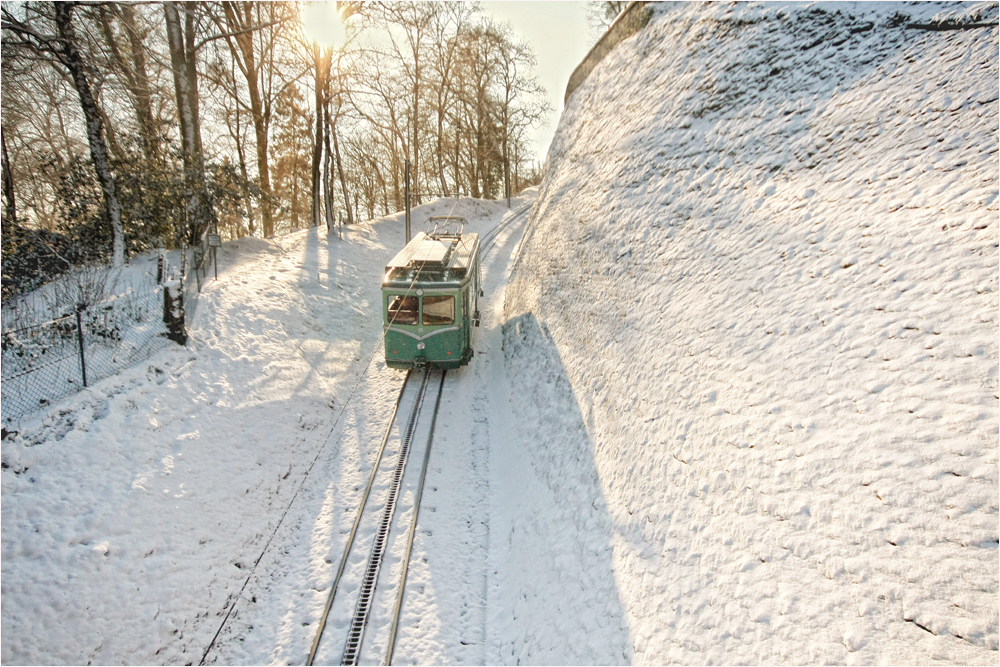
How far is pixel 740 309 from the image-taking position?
7012 millimetres

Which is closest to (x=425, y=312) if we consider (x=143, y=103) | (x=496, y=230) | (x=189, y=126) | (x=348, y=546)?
(x=348, y=546)

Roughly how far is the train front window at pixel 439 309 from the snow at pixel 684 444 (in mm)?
2227

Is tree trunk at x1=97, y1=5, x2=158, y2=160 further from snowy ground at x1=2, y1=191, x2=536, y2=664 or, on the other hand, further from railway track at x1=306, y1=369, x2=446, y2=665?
railway track at x1=306, y1=369, x2=446, y2=665

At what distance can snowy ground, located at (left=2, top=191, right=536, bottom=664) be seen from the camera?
19.6 feet

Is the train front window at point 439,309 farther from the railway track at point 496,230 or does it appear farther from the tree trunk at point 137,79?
the railway track at point 496,230

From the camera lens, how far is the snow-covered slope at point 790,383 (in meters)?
4.05

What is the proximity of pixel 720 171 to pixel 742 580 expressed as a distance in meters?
7.63

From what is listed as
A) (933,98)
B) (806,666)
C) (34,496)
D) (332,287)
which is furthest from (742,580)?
(332,287)

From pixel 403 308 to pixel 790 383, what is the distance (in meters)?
8.91

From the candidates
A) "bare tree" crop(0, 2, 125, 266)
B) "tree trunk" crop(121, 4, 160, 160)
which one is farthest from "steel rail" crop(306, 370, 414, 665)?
"tree trunk" crop(121, 4, 160, 160)

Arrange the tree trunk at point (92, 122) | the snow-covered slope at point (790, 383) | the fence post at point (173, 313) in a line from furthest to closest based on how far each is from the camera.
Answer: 1. the tree trunk at point (92, 122)
2. the fence post at point (173, 313)
3. the snow-covered slope at point (790, 383)

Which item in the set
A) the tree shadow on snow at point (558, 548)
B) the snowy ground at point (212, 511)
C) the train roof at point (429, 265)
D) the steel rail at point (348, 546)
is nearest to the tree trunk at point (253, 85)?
the train roof at point (429, 265)

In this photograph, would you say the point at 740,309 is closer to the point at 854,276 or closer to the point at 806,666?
the point at 854,276

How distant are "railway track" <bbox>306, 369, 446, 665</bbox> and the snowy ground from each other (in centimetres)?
21
